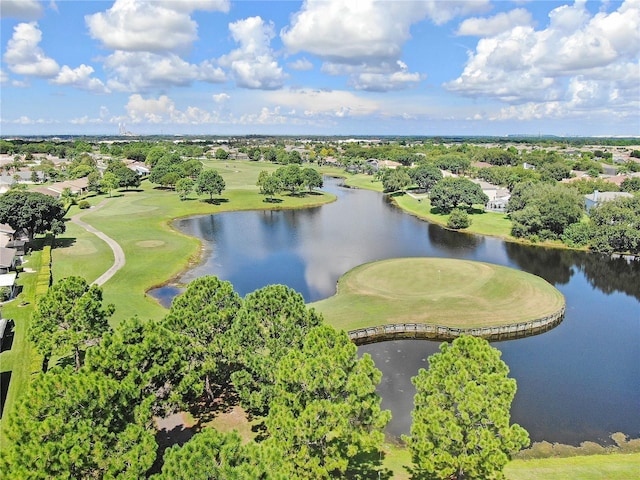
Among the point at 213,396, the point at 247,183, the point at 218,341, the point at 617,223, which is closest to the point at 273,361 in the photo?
the point at 218,341

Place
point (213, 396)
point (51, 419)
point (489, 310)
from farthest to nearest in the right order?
point (489, 310), point (213, 396), point (51, 419)

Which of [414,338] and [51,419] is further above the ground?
[51,419]

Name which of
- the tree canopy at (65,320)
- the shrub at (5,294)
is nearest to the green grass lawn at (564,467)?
the tree canopy at (65,320)


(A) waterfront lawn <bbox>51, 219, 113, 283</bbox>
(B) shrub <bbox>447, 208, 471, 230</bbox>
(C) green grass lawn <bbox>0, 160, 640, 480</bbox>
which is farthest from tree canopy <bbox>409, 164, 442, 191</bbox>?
(A) waterfront lawn <bbox>51, 219, 113, 283</bbox>

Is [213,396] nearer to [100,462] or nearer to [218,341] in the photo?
[218,341]

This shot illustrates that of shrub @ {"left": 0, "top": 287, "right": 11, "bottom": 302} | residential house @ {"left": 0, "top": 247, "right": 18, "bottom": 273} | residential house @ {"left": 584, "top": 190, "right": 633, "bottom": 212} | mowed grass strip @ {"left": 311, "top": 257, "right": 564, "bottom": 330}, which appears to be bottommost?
mowed grass strip @ {"left": 311, "top": 257, "right": 564, "bottom": 330}

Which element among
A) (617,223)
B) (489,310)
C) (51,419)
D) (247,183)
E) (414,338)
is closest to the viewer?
(51,419)

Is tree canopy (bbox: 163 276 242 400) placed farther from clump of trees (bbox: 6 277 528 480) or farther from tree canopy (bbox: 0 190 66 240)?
tree canopy (bbox: 0 190 66 240)
